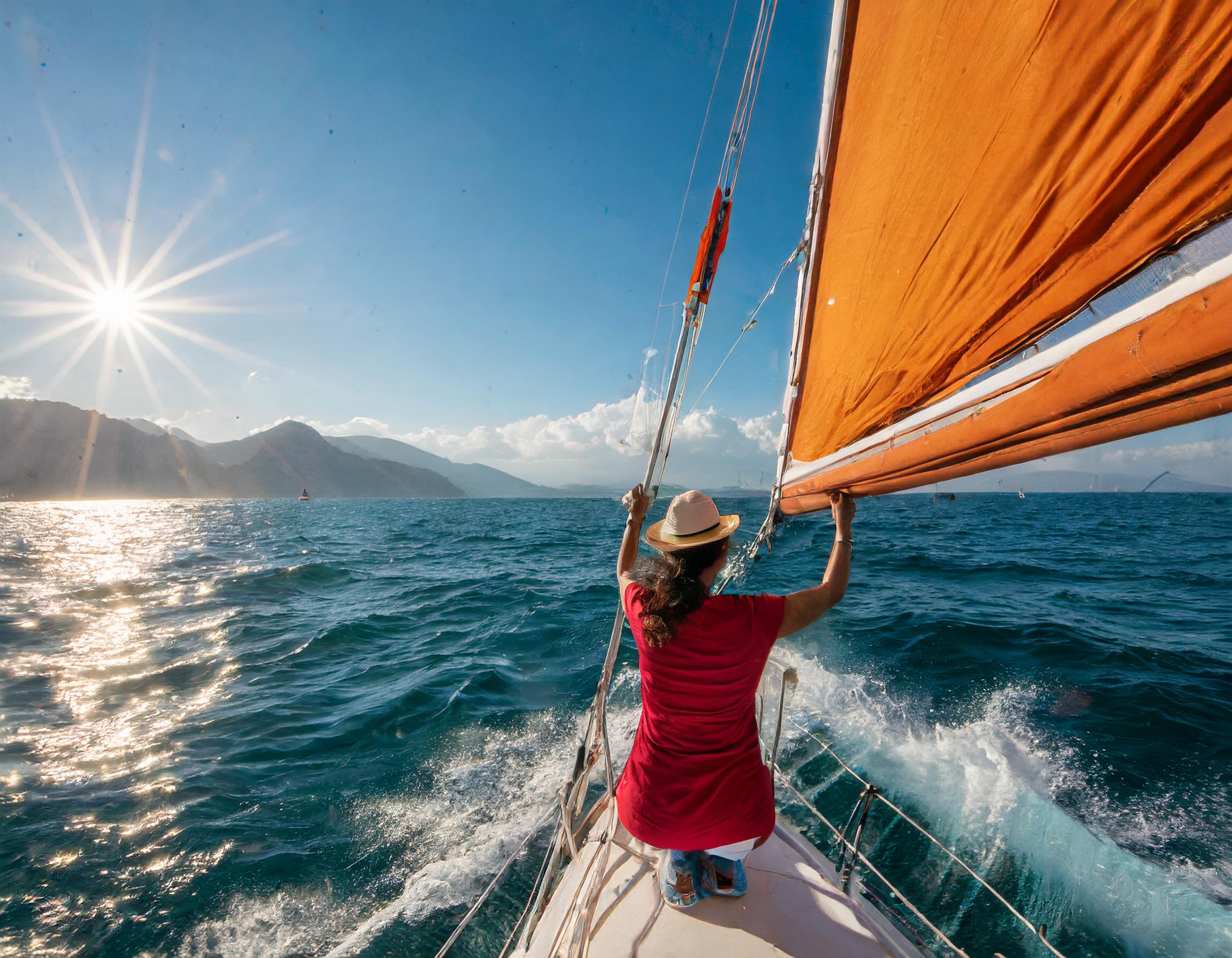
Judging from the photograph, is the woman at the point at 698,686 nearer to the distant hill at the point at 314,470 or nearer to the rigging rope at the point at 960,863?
the rigging rope at the point at 960,863

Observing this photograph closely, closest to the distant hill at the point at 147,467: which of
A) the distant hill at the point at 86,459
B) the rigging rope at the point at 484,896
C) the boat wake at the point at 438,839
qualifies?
the distant hill at the point at 86,459

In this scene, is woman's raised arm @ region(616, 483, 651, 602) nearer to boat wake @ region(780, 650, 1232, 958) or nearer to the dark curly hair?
the dark curly hair

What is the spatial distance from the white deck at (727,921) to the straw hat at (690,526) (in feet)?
4.94

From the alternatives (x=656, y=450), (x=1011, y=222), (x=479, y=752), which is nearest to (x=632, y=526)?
(x=656, y=450)

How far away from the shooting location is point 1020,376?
1.50 metres

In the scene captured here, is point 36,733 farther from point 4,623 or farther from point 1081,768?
point 1081,768

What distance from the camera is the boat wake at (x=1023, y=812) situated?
3.03 meters

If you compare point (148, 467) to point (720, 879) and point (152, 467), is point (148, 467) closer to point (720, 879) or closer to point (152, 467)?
point (152, 467)

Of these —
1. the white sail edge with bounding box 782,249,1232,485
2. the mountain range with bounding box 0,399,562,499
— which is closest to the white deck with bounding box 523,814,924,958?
the white sail edge with bounding box 782,249,1232,485

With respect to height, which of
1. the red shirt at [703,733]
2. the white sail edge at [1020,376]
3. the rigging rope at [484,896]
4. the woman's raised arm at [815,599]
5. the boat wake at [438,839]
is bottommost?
the boat wake at [438,839]

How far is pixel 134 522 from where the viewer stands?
40250 millimetres

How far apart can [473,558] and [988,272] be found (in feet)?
59.4

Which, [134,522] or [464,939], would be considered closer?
[464,939]

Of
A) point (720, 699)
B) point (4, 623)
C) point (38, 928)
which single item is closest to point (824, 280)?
point (720, 699)
